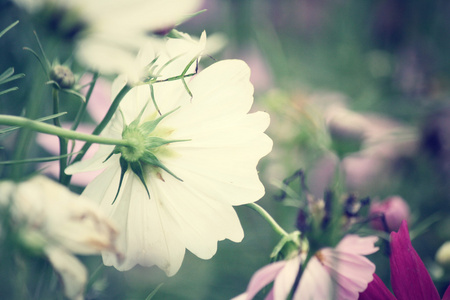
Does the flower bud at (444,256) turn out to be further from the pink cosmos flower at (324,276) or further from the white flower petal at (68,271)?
the white flower petal at (68,271)

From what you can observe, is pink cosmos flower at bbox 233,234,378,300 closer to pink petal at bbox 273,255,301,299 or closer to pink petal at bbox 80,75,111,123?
pink petal at bbox 273,255,301,299

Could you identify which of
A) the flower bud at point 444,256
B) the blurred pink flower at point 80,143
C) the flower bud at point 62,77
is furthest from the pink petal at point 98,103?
the flower bud at point 444,256

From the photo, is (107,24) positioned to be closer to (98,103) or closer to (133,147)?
(133,147)

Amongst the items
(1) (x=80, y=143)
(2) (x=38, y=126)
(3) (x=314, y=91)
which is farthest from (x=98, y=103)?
(3) (x=314, y=91)

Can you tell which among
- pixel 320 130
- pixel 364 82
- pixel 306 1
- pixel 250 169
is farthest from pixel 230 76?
pixel 306 1

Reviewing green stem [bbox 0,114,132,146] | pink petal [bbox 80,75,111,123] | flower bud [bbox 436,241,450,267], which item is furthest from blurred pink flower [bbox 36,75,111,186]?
flower bud [bbox 436,241,450,267]

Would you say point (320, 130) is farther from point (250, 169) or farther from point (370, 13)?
point (370, 13)
